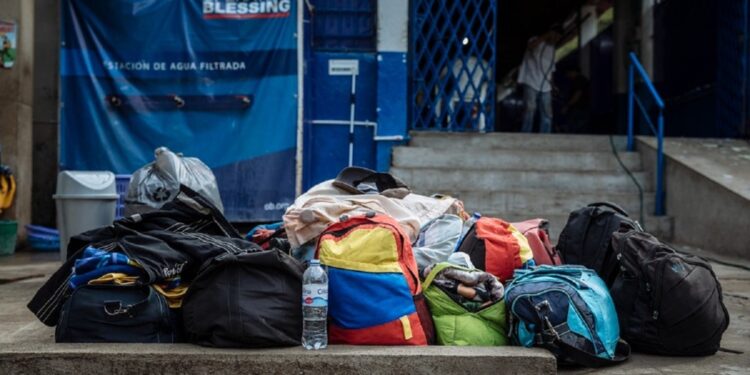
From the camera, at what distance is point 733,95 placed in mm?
9359

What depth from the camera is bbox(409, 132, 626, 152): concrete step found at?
336 inches

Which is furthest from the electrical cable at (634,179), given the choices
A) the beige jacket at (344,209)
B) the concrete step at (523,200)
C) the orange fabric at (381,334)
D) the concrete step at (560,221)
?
the orange fabric at (381,334)

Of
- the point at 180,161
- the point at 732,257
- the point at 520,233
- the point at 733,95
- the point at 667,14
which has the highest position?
the point at 667,14

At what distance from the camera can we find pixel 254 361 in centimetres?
304

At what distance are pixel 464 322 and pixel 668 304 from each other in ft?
3.27

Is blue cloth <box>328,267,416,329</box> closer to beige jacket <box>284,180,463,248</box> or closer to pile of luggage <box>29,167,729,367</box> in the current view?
pile of luggage <box>29,167,729,367</box>

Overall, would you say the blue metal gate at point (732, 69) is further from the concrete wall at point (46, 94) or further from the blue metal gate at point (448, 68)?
the concrete wall at point (46, 94)

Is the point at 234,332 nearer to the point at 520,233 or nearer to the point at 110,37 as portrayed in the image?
the point at 520,233

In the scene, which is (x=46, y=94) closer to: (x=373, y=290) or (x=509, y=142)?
(x=509, y=142)

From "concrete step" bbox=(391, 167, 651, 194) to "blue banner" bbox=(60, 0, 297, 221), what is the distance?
1.56 metres

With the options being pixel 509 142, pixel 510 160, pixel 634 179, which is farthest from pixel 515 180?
pixel 634 179

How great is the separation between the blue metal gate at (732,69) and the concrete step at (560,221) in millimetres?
2460

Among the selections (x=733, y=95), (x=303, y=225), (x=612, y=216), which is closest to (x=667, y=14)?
(x=733, y=95)

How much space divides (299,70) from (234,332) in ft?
17.2
